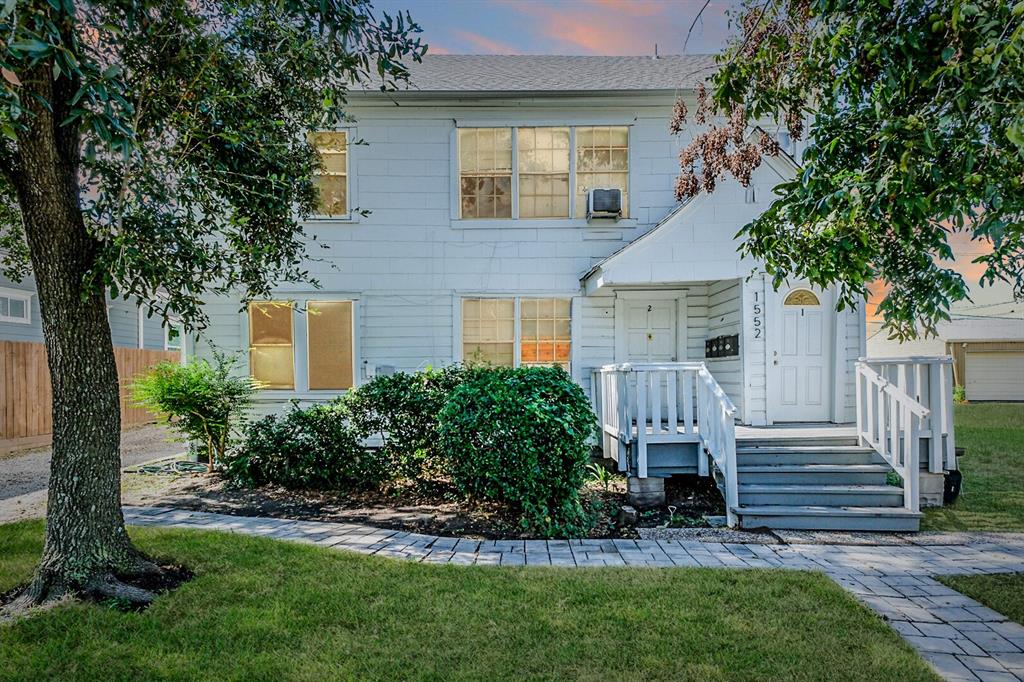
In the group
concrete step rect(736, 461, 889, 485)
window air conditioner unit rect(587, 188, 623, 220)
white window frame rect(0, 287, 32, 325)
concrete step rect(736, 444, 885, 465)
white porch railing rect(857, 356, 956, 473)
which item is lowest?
concrete step rect(736, 461, 889, 485)

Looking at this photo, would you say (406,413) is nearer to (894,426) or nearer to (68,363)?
(68,363)

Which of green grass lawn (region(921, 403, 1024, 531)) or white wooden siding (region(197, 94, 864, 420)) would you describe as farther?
white wooden siding (region(197, 94, 864, 420))

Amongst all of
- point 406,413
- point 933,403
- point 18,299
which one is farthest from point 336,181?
point 18,299

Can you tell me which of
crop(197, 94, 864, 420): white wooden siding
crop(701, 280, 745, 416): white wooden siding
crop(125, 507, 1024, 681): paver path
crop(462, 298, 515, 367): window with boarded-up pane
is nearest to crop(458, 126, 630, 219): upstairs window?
crop(197, 94, 864, 420): white wooden siding

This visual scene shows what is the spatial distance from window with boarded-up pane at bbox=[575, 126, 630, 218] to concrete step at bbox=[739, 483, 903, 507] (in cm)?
458

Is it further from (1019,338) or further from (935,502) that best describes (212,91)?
(1019,338)

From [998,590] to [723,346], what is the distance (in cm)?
456

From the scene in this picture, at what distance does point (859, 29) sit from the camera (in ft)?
11.4

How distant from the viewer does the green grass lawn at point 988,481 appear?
598cm

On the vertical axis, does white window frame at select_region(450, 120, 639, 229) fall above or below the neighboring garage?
above

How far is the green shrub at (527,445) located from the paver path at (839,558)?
0.45 m

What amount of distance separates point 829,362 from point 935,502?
2194mm

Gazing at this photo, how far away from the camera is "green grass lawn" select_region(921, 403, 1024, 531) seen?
19.6 feet

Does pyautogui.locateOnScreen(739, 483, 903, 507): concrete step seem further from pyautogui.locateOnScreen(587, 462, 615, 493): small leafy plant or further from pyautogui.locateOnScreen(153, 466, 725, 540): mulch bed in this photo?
pyautogui.locateOnScreen(587, 462, 615, 493): small leafy plant
